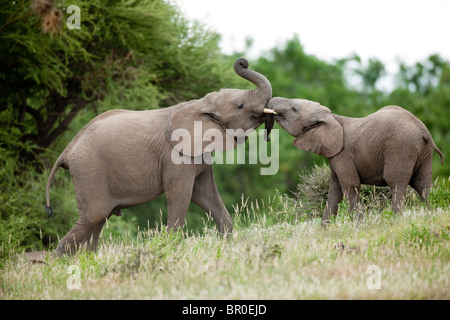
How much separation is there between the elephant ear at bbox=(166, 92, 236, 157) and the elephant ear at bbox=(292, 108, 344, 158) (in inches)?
44.5

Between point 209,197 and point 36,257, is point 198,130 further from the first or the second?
point 36,257

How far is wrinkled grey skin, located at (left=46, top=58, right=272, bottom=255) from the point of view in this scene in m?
7.67

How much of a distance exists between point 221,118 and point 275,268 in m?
2.64

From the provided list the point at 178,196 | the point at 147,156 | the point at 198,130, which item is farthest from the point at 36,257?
the point at 198,130

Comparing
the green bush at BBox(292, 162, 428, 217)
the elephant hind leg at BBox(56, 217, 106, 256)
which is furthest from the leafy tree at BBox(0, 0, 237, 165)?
the elephant hind leg at BBox(56, 217, 106, 256)

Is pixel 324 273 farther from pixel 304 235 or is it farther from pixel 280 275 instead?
pixel 304 235

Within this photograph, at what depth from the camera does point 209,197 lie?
8.23 metres

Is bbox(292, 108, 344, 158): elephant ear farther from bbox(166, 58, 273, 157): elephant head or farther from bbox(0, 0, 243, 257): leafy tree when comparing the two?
bbox(0, 0, 243, 257): leafy tree

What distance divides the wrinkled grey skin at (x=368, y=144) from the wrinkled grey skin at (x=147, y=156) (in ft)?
1.70

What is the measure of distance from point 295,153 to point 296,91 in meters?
7.85

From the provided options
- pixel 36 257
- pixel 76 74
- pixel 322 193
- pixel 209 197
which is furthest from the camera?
pixel 76 74

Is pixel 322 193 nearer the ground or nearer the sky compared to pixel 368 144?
nearer the ground

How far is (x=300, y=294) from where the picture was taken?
17.0 ft
